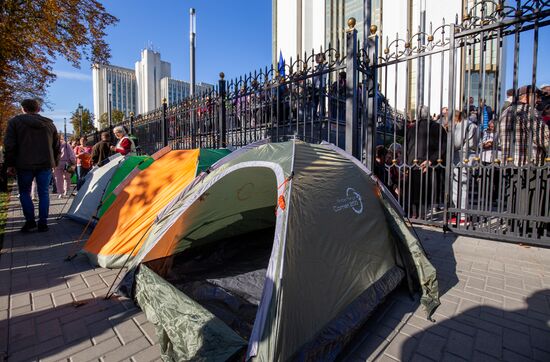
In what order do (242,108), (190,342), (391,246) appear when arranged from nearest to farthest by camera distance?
(190,342) → (391,246) → (242,108)

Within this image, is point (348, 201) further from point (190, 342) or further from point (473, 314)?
point (190, 342)

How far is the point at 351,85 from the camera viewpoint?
15.0 feet

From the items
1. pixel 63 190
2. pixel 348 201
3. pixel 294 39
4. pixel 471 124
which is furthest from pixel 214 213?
pixel 294 39

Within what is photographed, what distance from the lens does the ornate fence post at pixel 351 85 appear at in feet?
14.9

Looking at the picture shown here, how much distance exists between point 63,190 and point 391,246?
9.11 meters

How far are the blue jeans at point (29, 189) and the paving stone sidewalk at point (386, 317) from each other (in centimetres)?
128

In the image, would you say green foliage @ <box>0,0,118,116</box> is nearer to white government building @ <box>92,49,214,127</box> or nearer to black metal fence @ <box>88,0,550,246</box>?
black metal fence @ <box>88,0,550,246</box>

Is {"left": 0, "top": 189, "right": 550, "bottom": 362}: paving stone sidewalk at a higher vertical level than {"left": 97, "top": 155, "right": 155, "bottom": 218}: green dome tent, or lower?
lower

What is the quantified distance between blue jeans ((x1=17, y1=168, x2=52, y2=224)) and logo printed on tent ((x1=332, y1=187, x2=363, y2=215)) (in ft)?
14.8

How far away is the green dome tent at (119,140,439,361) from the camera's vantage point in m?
1.91

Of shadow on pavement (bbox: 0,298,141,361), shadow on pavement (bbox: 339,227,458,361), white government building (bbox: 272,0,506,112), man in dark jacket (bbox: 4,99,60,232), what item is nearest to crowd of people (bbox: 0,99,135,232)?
man in dark jacket (bbox: 4,99,60,232)

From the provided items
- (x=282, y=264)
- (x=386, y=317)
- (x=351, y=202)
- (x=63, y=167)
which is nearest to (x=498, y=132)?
(x=351, y=202)

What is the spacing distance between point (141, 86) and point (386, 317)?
40896 mm

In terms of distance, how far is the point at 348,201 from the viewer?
269cm
